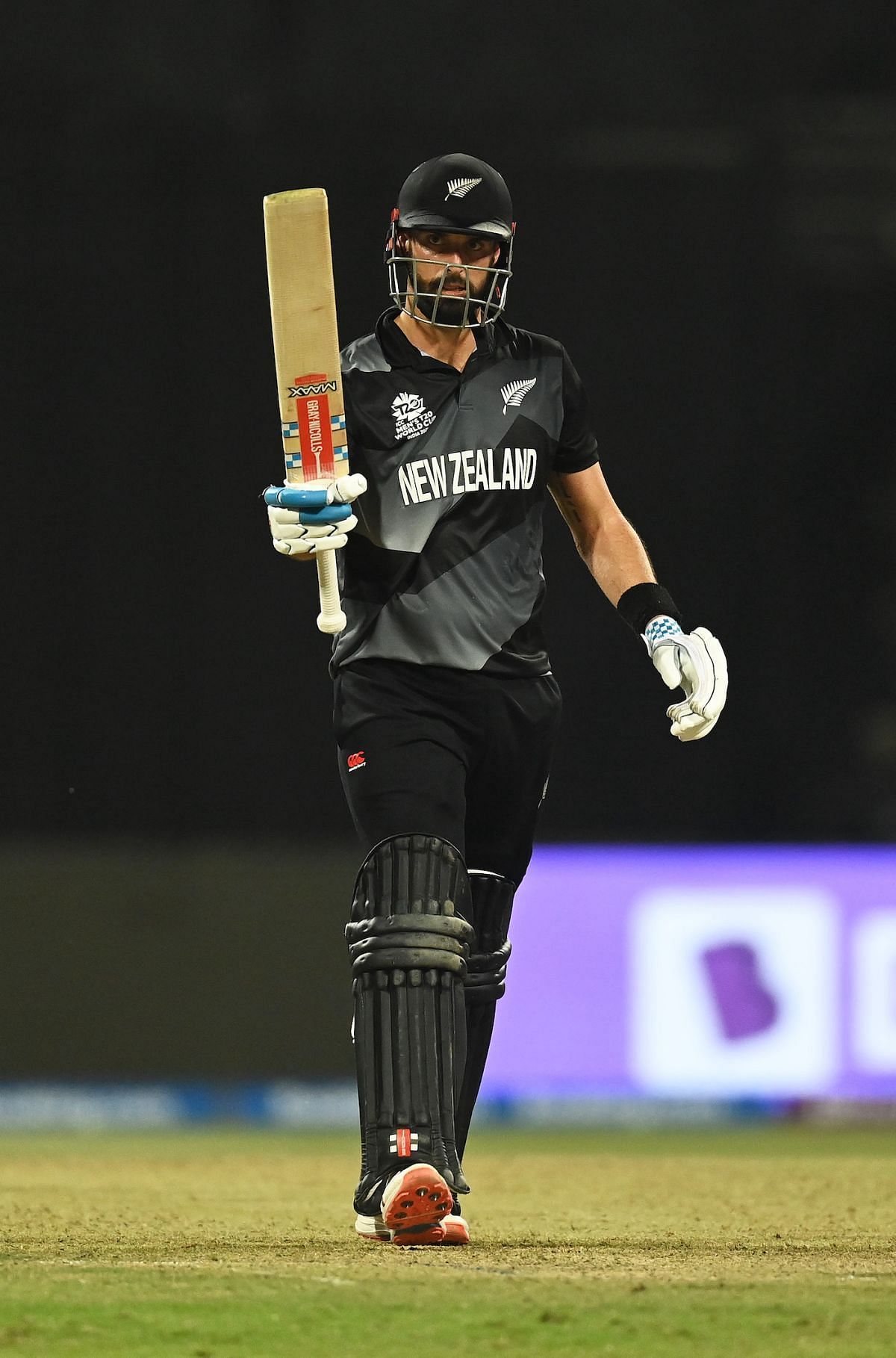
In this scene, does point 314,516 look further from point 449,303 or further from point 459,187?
point 459,187

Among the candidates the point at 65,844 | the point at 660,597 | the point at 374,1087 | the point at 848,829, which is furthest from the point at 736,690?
the point at 374,1087

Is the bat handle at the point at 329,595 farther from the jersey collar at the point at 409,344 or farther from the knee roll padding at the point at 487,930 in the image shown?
the knee roll padding at the point at 487,930

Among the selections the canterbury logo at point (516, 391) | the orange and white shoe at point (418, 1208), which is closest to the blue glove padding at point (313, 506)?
the canterbury logo at point (516, 391)

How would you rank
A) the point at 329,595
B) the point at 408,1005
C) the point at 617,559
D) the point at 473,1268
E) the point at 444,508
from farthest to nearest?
the point at 617,559
the point at 444,508
the point at 329,595
the point at 408,1005
the point at 473,1268

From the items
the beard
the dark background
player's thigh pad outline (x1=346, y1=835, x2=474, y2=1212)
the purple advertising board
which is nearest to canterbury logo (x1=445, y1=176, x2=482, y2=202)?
the beard

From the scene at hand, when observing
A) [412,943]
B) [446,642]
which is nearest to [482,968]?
[412,943]

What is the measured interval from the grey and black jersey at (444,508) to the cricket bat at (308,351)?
0.31 ft

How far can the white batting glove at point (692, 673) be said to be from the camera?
3.67 m

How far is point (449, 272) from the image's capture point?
143 inches

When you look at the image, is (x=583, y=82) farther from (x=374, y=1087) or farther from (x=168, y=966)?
(x=374, y=1087)

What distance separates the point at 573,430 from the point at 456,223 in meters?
0.44

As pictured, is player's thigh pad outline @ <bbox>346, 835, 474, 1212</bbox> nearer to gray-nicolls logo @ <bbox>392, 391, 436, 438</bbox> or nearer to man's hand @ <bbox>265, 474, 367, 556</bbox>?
man's hand @ <bbox>265, 474, 367, 556</bbox>

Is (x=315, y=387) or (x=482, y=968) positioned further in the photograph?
(x=482, y=968)

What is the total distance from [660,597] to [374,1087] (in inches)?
42.1
